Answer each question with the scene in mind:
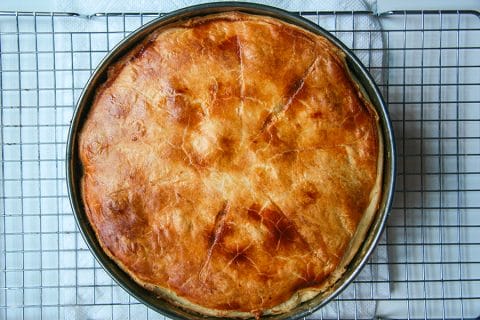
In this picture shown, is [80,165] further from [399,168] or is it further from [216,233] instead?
[399,168]

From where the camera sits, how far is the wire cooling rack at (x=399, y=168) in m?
2.56

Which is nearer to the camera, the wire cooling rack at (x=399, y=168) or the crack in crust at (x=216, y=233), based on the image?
the crack in crust at (x=216, y=233)

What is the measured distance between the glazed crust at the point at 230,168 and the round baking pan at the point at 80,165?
0.09 metres

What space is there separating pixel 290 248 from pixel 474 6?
1.66m

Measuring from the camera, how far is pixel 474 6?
2.65m

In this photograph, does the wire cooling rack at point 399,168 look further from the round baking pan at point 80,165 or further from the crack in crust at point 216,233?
the crack in crust at point 216,233

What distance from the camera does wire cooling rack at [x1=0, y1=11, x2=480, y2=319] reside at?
256cm

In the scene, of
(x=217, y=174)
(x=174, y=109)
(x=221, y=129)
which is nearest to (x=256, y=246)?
(x=217, y=174)

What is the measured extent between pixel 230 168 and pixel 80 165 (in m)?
0.65

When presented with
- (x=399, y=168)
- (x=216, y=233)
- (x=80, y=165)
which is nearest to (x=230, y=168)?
(x=216, y=233)

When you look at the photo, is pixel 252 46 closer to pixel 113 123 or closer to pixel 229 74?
pixel 229 74

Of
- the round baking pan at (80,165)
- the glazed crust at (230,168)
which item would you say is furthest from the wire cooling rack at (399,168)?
the glazed crust at (230,168)

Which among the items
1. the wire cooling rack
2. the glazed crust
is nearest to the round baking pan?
the glazed crust

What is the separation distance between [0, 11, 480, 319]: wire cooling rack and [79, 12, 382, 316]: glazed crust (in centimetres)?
61
